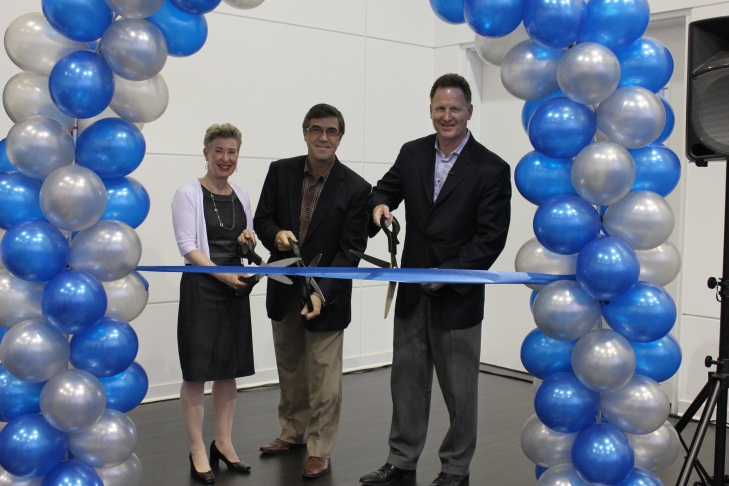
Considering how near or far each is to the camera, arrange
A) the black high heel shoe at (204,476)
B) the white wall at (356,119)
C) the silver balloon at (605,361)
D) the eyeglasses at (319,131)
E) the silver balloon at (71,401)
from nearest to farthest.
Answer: the silver balloon at (71,401), the silver balloon at (605,361), the black high heel shoe at (204,476), the eyeglasses at (319,131), the white wall at (356,119)

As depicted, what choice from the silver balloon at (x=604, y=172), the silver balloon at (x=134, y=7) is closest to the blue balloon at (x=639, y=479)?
the silver balloon at (x=604, y=172)

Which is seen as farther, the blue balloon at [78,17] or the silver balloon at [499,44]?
the silver balloon at [499,44]

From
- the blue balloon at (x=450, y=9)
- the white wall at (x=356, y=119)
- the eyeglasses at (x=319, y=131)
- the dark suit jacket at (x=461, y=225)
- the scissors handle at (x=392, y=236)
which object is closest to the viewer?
the blue balloon at (x=450, y=9)

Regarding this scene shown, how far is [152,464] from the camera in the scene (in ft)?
12.7

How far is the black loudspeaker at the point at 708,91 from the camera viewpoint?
311 cm

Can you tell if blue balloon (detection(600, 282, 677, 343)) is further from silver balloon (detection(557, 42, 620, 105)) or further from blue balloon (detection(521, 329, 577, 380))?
silver balloon (detection(557, 42, 620, 105))

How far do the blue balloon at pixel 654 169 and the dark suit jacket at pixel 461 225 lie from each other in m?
0.88

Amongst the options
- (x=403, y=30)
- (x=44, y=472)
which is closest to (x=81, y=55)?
(x=44, y=472)

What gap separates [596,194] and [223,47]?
132 inches

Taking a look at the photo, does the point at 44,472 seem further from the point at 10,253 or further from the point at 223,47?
the point at 223,47

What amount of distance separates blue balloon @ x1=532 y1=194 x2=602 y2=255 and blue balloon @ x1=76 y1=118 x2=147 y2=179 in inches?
50.8

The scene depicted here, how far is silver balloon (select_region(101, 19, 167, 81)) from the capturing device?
2.49 meters

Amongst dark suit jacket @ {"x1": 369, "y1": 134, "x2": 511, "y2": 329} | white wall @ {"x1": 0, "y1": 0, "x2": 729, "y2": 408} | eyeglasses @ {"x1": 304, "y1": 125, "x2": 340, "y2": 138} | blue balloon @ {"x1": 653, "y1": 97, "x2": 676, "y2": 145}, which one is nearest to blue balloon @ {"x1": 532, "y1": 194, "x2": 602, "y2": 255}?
blue balloon @ {"x1": 653, "y1": 97, "x2": 676, "y2": 145}

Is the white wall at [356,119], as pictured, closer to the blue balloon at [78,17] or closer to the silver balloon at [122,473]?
the blue balloon at [78,17]
